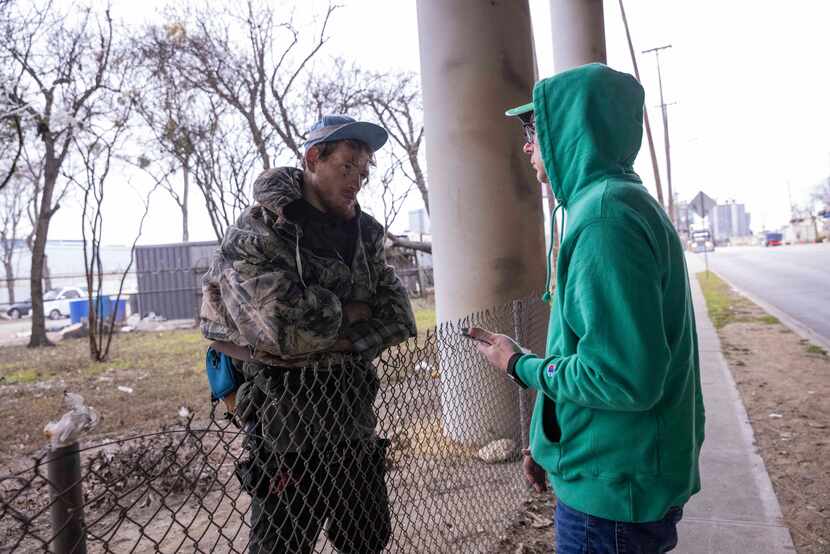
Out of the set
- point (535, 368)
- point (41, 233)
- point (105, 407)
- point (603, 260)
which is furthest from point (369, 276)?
point (41, 233)

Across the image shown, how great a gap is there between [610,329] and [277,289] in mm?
1155

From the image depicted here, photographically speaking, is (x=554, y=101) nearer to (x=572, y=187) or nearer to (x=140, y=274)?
(x=572, y=187)

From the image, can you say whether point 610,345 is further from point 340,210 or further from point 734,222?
point 734,222

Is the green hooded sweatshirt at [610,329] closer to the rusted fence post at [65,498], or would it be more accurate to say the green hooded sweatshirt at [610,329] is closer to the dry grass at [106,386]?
the rusted fence post at [65,498]

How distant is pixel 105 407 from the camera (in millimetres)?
7215

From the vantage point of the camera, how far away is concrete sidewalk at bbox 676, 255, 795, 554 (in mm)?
3197

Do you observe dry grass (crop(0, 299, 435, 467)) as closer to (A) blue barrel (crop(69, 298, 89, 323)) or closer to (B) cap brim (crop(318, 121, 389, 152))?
(B) cap brim (crop(318, 121, 389, 152))

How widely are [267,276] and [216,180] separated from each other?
40.3 ft

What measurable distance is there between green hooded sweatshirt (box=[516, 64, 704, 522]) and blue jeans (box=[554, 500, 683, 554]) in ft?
0.12

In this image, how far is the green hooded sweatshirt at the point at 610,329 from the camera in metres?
1.38

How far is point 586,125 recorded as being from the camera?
5.19 ft

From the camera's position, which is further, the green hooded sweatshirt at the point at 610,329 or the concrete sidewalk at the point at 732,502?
the concrete sidewalk at the point at 732,502

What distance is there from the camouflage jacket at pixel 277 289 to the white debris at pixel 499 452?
2093mm

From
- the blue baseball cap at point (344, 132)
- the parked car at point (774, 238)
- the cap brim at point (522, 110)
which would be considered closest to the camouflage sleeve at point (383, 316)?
the blue baseball cap at point (344, 132)
